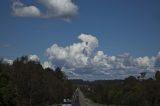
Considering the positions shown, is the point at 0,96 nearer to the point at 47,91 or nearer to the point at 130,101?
the point at 47,91

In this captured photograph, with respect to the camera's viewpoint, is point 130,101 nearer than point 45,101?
No

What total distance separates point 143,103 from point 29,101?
38.2 metres

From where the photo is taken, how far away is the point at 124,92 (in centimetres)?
17375

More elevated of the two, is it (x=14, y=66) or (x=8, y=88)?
(x=14, y=66)

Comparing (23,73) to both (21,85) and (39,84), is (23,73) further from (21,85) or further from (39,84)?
(39,84)

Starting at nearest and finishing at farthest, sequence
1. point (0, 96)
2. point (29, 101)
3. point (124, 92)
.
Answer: point (0, 96) → point (29, 101) → point (124, 92)

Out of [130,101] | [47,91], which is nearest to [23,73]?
[47,91]

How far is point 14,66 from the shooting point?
103000 mm

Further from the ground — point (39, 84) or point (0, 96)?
point (39, 84)

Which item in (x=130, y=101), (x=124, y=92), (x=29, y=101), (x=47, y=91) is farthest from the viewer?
(x=124, y=92)

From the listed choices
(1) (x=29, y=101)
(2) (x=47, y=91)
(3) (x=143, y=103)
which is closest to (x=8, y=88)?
(1) (x=29, y=101)

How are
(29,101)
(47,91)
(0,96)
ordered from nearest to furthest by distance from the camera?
(0,96) → (29,101) → (47,91)

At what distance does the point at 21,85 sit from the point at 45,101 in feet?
87.4

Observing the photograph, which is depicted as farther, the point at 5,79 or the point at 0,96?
the point at 5,79
